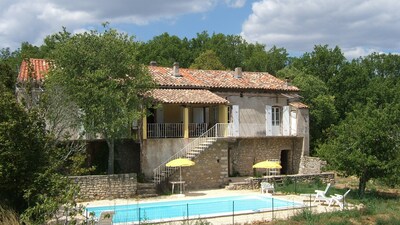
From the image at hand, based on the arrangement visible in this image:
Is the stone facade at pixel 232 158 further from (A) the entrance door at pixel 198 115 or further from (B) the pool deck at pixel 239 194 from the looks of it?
(A) the entrance door at pixel 198 115

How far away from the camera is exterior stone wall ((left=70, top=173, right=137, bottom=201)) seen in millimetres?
23000

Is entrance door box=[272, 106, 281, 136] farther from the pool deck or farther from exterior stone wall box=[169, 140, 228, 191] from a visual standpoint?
the pool deck

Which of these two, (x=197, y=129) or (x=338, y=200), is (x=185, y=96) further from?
(x=338, y=200)

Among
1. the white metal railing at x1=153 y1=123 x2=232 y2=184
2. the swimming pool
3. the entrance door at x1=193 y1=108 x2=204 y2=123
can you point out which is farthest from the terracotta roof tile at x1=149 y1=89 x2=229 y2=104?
the swimming pool

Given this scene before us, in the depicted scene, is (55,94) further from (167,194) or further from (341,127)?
(341,127)

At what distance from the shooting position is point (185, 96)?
90.0ft

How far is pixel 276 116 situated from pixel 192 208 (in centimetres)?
1302

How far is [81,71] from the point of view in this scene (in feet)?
78.2

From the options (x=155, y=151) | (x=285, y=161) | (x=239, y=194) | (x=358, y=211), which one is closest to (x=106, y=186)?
(x=155, y=151)

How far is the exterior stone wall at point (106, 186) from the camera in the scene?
75.5ft

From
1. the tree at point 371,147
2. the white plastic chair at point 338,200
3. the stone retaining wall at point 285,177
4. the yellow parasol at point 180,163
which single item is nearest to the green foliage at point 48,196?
the yellow parasol at point 180,163

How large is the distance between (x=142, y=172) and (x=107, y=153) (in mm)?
2430

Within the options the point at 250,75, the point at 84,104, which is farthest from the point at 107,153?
the point at 250,75

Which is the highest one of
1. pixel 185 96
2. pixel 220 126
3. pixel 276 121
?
pixel 185 96
